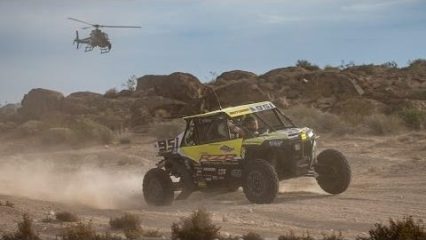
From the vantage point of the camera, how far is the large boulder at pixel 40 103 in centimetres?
4978

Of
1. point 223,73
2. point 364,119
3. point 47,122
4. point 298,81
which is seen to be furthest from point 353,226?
point 223,73

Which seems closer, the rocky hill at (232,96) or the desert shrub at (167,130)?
the desert shrub at (167,130)

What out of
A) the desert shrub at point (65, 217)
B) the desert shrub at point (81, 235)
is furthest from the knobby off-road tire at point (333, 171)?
the desert shrub at point (81, 235)

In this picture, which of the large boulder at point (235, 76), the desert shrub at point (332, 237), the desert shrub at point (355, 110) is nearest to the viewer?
the desert shrub at point (332, 237)

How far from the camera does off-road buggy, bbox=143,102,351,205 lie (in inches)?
541

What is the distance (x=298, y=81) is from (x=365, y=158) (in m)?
28.5

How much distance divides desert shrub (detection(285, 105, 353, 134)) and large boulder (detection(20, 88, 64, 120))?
22429mm

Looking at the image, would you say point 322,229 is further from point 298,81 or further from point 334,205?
point 298,81

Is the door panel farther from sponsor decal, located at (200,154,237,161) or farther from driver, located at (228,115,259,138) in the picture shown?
driver, located at (228,115,259,138)

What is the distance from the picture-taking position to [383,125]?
1115 inches

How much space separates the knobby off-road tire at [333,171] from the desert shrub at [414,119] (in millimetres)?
15359

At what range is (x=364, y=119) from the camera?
3072cm

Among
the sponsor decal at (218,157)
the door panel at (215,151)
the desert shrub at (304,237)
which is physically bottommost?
the desert shrub at (304,237)

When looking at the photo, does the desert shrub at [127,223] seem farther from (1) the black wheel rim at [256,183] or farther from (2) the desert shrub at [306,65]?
(2) the desert shrub at [306,65]
